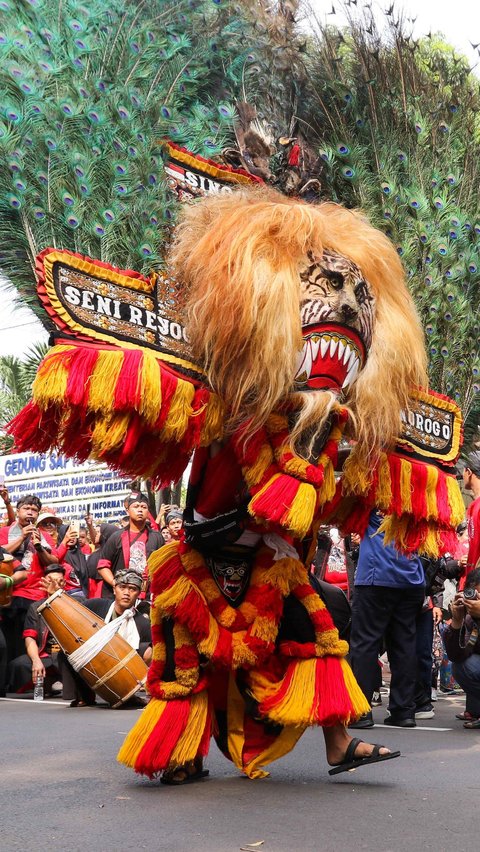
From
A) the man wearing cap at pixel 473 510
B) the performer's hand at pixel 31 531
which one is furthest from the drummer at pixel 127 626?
the man wearing cap at pixel 473 510

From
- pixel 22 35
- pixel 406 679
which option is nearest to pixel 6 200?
pixel 22 35

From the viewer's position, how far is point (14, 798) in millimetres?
3582

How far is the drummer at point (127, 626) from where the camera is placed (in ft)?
22.9

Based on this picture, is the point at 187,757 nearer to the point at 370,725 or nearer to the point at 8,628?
the point at 370,725

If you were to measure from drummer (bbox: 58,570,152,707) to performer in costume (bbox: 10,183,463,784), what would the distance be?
3.25 metres

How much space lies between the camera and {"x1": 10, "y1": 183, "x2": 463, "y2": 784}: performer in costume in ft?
11.5

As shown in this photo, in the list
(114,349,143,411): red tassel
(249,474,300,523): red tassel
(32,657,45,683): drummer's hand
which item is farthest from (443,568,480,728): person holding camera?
(32,657,45,683): drummer's hand

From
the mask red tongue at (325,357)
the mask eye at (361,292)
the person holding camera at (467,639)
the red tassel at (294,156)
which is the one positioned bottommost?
the person holding camera at (467,639)

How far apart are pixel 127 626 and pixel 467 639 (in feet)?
8.27

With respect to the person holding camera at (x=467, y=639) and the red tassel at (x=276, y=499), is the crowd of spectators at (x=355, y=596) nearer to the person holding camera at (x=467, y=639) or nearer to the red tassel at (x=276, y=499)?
the person holding camera at (x=467, y=639)

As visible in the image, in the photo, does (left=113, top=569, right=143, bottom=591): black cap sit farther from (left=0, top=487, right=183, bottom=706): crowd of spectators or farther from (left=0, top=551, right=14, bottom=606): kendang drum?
(left=0, top=551, right=14, bottom=606): kendang drum

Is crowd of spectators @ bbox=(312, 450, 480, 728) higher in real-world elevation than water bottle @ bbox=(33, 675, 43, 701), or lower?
higher

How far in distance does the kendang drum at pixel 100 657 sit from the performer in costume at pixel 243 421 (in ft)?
8.60

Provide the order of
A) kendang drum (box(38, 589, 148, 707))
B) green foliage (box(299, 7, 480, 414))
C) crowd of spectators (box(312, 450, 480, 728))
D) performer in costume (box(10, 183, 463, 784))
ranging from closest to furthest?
1. performer in costume (box(10, 183, 463, 784))
2. crowd of spectators (box(312, 450, 480, 728))
3. kendang drum (box(38, 589, 148, 707))
4. green foliage (box(299, 7, 480, 414))
